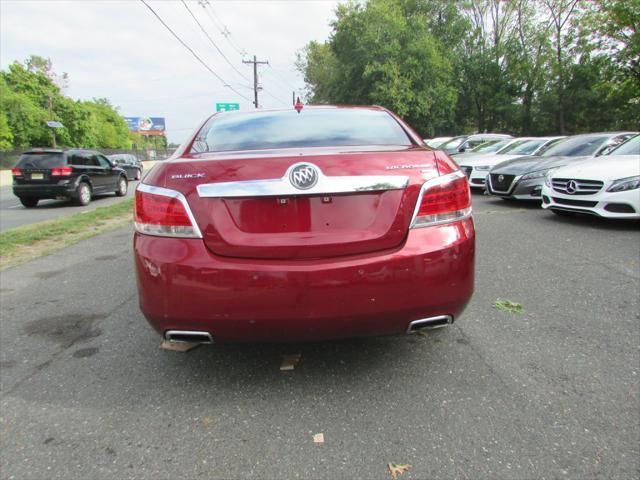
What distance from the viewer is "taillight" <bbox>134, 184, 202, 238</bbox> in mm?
2125

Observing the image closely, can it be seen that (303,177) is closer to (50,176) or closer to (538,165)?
(538,165)

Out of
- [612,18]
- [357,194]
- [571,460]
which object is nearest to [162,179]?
[357,194]

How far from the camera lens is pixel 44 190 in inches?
481

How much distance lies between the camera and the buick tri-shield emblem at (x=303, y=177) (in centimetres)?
208

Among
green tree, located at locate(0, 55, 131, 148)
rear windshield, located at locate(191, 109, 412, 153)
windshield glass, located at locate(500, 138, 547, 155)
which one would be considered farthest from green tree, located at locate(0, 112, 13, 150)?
rear windshield, located at locate(191, 109, 412, 153)

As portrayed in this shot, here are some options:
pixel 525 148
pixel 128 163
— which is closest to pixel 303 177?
pixel 525 148

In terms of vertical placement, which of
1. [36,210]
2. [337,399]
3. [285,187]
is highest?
[285,187]

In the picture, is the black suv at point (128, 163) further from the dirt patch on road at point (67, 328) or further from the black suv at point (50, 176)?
the dirt patch on road at point (67, 328)

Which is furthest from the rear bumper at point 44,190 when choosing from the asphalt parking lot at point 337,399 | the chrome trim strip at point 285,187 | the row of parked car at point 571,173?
the chrome trim strip at point 285,187

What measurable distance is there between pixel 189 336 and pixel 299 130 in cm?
141

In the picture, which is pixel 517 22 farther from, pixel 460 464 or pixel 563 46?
Answer: pixel 460 464

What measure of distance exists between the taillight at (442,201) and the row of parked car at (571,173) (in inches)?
60.3

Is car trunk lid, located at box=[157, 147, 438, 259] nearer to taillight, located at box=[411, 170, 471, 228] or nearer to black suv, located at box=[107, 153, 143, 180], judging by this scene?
taillight, located at box=[411, 170, 471, 228]

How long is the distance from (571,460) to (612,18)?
1103 inches
